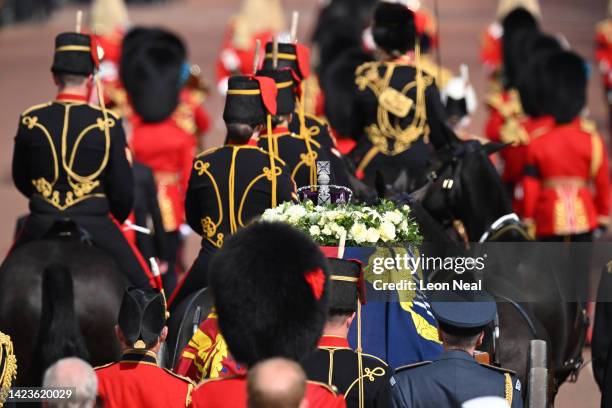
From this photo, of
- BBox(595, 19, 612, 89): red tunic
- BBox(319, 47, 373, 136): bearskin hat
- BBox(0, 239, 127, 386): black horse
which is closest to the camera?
BBox(0, 239, 127, 386): black horse

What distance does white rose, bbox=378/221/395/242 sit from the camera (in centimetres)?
650

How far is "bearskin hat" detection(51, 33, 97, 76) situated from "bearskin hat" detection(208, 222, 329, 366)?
3.04 metres

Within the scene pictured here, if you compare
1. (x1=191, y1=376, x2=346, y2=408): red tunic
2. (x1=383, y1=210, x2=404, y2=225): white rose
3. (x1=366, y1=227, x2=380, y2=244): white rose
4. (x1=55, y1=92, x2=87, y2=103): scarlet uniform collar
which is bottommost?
(x1=191, y1=376, x2=346, y2=408): red tunic

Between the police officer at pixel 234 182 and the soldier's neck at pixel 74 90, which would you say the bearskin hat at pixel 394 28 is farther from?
the police officer at pixel 234 182

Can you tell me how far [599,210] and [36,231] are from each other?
4.80 metres

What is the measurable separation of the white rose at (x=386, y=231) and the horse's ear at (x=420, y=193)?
1103 mm

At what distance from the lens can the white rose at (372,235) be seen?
6.46 m

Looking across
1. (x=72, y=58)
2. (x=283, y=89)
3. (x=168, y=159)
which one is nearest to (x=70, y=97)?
(x=72, y=58)

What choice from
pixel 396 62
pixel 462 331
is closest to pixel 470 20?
pixel 396 62

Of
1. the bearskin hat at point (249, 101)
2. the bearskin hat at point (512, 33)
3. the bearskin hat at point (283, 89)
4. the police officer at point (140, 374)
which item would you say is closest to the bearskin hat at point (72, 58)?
the bearskin hat at point (283, 89)

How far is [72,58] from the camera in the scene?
26.6 feet

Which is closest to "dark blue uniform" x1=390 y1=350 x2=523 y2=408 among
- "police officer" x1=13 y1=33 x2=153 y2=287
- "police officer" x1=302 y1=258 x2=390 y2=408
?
"police officer" x1=302 y1=258 x2=390 y2=408

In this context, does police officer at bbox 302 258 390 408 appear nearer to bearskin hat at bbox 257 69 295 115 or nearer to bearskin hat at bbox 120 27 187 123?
bearskin hat at bbox 257 69 295 115

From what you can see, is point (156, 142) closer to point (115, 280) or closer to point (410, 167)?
point (410, 167)
